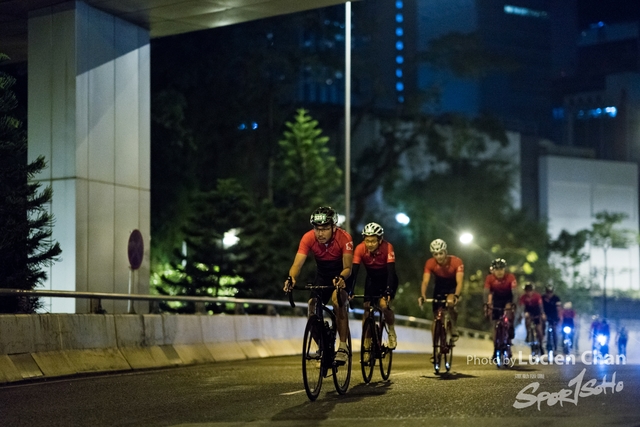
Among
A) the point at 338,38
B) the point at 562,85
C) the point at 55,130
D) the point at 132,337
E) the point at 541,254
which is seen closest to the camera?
the point at 132,337

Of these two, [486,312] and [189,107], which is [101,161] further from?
[189,107]

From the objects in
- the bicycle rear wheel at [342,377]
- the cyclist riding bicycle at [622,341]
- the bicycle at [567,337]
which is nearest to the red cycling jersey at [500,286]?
the bicycle rear wheel at [342,377]

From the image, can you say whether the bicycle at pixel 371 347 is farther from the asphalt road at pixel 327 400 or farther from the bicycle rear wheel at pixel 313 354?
the bicycle rear wheel at pixel 313 354

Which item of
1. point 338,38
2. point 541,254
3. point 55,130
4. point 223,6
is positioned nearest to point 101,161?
point 55,130

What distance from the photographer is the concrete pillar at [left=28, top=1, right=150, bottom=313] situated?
21.0 m

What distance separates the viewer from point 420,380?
14.2 meters

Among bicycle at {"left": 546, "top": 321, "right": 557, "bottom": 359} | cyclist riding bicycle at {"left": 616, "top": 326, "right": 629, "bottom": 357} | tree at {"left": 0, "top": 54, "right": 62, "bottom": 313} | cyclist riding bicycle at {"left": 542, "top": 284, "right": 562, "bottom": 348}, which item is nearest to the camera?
tree at {"left": 0, "top": 54, "right": 62, "bottom": 313}

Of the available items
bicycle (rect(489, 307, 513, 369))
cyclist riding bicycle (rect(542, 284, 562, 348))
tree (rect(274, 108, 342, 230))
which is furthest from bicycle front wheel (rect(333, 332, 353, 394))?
tree (rect(274, 108, 342, 230))

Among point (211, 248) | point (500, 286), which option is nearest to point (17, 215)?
point (500, 286)

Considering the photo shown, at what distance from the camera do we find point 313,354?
38.9 feet

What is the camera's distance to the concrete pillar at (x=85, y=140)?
68.9ft

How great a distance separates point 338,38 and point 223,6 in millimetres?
37805

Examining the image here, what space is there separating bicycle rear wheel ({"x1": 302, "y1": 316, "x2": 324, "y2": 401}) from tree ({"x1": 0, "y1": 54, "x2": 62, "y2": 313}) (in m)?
8.41

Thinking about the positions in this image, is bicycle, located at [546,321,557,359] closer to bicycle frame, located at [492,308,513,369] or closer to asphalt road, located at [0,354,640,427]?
bicycle frame, located at [492,308,513,369]
